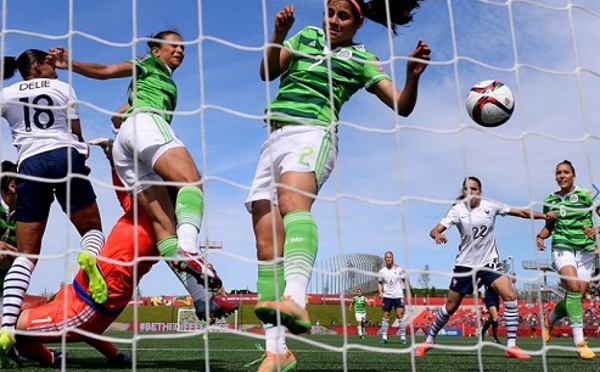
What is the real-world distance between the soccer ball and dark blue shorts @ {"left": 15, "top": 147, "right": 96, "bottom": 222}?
2519 mm

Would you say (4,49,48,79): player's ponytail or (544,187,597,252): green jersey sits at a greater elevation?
(4,49,48,79): player's ponytail

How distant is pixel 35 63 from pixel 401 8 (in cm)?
223

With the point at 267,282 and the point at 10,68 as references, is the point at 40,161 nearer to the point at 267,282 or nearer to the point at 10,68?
the point at 10,68

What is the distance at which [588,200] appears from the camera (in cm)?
609

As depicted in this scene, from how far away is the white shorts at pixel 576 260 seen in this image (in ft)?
20.1

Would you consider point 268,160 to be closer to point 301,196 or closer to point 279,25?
point 301,196

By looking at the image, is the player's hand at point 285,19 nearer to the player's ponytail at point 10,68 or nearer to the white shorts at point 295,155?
the white shorts at point 295,155

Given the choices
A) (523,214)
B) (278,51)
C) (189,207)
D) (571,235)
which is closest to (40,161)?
(189,207)

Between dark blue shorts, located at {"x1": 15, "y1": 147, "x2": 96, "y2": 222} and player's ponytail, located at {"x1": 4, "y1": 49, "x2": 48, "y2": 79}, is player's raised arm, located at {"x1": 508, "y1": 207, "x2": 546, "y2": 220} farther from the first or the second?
player's ponytail, located at {"x1": 4, "y1": 49, "x2": 48, "y2": 79}

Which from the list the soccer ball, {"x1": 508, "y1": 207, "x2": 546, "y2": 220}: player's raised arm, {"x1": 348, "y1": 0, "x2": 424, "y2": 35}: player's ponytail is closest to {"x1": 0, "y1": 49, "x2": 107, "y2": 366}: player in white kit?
{"x1": 348, "y1": 0, "x2": 424, "y2": 35}: player's ponytail

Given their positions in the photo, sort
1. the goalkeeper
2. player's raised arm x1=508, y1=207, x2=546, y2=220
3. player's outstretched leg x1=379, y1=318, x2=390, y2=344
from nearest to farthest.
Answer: the goalkeeper → player's raised arm x1=508, y1=207, x2=546, y2=220 → player's outstretched leg x1=379, y1=318, x2=390, y2=344

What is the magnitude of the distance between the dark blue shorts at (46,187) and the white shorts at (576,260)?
4427mm

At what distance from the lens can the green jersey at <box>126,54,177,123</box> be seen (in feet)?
11.8

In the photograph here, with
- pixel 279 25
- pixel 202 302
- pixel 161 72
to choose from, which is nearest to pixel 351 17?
pixel 279 25
